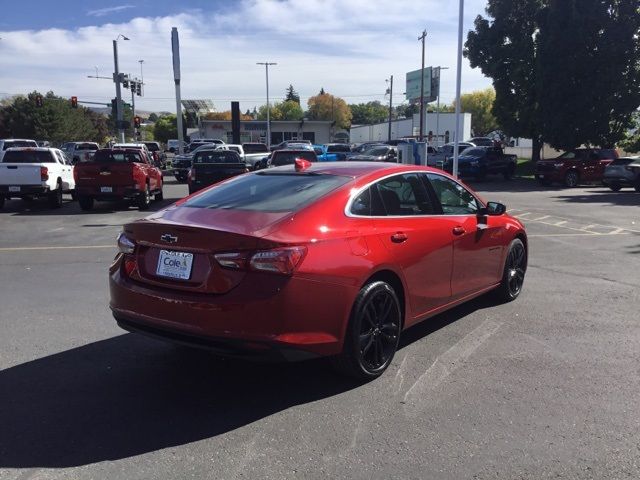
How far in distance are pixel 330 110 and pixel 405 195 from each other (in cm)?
12786

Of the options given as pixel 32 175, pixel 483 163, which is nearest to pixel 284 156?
pixel 32 175

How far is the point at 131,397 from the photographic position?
4207 millimetres

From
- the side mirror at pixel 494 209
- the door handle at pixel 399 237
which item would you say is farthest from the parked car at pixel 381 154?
the door handle at pixel 399 237

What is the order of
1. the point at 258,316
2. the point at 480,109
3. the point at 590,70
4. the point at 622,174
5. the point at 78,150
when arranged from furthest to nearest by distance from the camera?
the point at 480,109 < the point at 78,150 < the point at 590,70 < the point at 622,174 < the point at 258,316

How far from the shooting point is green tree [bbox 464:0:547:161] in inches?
1344

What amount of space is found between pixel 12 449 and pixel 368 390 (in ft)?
7.68

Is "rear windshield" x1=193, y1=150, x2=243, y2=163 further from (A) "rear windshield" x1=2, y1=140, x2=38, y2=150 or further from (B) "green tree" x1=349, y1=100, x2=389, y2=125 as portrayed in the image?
(B) "green tree" x1=349, y1=100, x2=389, y2=125

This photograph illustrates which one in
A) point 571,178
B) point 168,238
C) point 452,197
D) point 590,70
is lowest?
point 571,178

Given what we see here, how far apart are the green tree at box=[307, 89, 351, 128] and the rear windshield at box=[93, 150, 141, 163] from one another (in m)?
114

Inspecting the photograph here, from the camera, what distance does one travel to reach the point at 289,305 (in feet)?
12.5

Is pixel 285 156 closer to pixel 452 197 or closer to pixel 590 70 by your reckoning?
pixel 452 197

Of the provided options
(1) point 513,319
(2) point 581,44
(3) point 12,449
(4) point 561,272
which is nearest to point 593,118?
(2) point 581,44

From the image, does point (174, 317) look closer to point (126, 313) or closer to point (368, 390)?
point (126, 313)

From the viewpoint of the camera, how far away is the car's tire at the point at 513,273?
6629 mm
